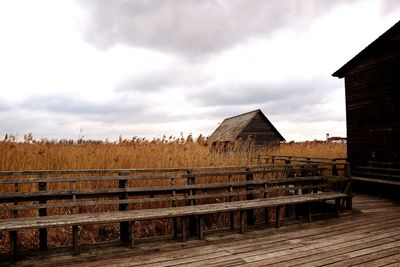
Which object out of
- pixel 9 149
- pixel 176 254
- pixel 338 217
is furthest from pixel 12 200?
pixel 338 217

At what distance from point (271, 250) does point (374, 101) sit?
8.75 m

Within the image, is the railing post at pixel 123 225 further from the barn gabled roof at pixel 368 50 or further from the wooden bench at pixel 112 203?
the barn gabled roof at pixel 368 50

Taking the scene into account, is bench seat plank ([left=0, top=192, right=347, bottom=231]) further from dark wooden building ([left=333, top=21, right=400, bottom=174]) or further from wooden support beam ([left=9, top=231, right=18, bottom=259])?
dark wooden building ([left=333, top=21, right=400, bottom=174])

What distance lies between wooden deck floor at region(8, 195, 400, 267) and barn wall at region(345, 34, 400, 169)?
5579 millimetres

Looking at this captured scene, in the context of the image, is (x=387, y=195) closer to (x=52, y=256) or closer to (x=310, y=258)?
(x=310, y=258)

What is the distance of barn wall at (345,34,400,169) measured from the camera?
1041 centimetres

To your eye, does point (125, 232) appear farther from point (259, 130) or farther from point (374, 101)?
point (259, 130)

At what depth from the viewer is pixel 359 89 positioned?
39.4 feet

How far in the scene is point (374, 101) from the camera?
36.9 feet

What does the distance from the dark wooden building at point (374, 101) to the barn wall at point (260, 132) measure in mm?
13296

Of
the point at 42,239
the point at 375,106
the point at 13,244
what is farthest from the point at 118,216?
the point at 375,106

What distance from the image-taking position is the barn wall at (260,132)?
2617 cm

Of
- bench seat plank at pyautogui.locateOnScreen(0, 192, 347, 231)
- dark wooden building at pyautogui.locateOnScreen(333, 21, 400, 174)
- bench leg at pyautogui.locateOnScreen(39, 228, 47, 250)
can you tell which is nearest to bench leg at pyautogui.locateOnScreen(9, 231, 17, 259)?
bench seat plank at pyautogui.locateOnScreen(0, 192, 347, 231)

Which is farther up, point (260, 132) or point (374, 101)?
point (374, 101)
